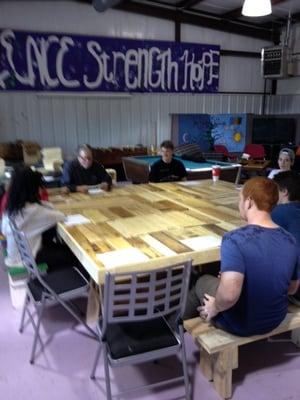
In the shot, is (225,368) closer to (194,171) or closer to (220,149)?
(194,171)

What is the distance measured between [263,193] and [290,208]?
0.57 meters

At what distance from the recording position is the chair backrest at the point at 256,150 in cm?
765

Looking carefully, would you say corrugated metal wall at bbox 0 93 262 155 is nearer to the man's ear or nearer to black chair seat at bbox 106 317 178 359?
black chair seat at bbox 106 317 178 359

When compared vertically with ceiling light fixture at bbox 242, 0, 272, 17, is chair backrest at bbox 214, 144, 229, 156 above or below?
below

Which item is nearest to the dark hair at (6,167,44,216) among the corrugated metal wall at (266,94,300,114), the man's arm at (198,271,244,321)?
the man's arm at (198,271,244,321)

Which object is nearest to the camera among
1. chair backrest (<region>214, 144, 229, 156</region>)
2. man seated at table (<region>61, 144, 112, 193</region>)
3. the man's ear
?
the man's ear

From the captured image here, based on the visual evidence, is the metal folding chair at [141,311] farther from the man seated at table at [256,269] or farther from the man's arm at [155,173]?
the man's arm at [155,173]

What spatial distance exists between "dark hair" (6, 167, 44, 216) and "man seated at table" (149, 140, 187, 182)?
210cm

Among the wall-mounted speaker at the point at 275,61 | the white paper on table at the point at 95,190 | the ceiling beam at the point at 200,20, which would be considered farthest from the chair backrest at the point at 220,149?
the white paper on table at the point at 95,190

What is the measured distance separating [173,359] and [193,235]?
2.48 feet

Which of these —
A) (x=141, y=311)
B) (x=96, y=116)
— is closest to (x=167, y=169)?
(x=141, y=311)

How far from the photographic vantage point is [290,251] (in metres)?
1.62

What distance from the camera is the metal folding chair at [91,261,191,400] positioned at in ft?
4.99

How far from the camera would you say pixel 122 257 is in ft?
5.95
